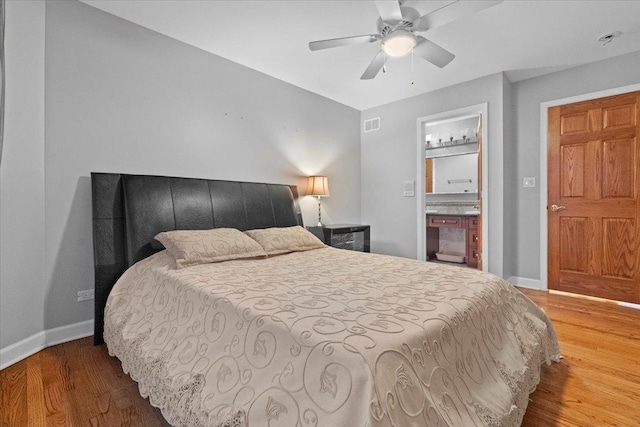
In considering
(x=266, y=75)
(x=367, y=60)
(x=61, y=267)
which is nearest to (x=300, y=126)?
(x=266, y=75)

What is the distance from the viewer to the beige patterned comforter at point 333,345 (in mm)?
861

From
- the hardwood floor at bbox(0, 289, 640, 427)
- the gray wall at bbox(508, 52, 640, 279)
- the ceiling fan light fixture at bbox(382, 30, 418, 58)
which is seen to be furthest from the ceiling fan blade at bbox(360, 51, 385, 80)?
the hardwood floor at bbox(0, 289, 640, 427)

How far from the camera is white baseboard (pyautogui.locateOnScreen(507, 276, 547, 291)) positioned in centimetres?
356

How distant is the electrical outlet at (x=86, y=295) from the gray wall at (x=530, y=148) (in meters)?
4.32

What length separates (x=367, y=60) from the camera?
3117 mm

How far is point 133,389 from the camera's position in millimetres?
1637

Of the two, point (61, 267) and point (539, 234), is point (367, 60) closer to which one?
point (539, 234)

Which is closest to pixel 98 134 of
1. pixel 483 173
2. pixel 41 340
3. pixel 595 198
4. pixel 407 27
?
pixel 41 340

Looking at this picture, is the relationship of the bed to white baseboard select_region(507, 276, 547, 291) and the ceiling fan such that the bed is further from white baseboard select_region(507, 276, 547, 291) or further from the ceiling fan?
white baseboard select_region(507, 276, 547, 291)

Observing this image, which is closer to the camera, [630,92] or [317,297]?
[317,297]

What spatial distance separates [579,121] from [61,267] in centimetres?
506

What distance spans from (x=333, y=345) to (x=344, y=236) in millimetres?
2859

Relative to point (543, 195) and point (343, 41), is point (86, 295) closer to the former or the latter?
point (343, 41)

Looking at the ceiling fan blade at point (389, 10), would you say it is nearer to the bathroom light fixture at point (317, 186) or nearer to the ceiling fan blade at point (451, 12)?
the ceiling fan blade at point (451, 12)
